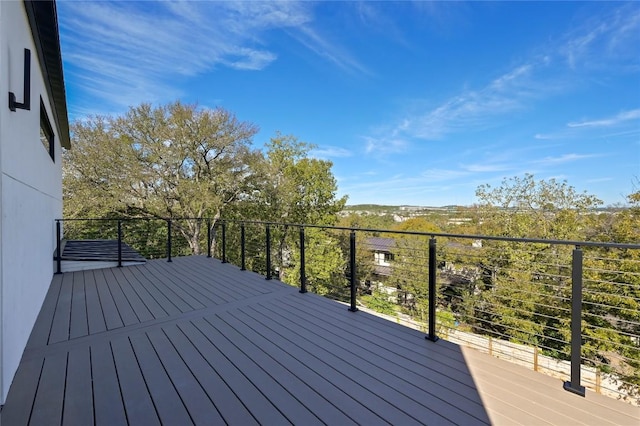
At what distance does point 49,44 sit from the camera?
3523mm

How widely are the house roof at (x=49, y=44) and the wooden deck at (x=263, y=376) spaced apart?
9.86ft

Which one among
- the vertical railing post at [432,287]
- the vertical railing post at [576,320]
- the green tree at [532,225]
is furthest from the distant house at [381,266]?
the green tree at [532,225]

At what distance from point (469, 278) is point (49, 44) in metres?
13.9

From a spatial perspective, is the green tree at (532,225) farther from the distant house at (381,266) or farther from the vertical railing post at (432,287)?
the vertical railing post at (432,287)

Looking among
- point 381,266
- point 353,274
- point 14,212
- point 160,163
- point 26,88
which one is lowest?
point 381,266

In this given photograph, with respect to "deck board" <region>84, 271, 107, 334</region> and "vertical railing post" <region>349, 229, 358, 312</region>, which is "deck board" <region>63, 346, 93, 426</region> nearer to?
"deck board" <region>84, 271, 107, 334</region>

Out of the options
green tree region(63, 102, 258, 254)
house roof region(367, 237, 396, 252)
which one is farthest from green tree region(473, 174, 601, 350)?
green tree region(63, 102, 258, 254)

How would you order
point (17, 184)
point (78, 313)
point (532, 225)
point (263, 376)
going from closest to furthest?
point (263, 376) < point (17, 184) < point (78, 313) < point (532, 225)

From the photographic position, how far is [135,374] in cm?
181

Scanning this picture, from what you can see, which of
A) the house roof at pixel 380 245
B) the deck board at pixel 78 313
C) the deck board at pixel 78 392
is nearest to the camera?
the deck board at pixel 78 392

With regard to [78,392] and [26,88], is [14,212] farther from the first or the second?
[78,392]

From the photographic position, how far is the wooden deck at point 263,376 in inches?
56.5

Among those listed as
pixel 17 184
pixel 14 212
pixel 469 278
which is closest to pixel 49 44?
pixel 17 184

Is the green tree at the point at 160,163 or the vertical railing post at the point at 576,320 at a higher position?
the green tree at the point at 160,163
